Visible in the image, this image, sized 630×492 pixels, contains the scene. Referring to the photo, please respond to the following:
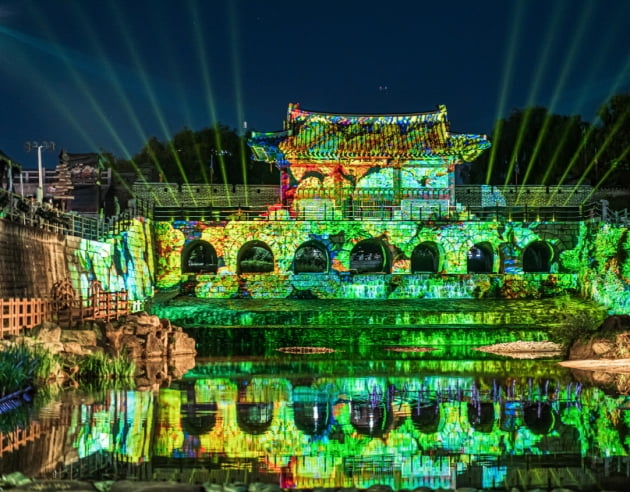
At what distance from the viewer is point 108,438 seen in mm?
13000

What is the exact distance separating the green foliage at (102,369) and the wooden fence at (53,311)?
1867 mm

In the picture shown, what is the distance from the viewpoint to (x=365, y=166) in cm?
4522

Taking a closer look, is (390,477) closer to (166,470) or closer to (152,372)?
(166,470)

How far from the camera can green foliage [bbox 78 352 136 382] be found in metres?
20.4

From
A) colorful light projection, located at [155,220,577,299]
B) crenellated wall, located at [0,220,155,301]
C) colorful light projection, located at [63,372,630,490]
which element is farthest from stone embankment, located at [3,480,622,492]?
colorful light projection, located at [155,220,577,299]

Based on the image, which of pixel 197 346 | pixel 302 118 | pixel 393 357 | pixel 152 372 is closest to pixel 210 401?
pixel 152 372

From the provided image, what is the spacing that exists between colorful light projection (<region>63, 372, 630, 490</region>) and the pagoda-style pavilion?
25448 millimetres

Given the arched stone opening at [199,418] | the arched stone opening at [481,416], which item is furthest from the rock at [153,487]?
the arched stone opening at [481,416]

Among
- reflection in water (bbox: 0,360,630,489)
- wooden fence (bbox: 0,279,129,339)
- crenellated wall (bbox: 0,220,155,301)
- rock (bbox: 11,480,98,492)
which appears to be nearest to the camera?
rock (bbox: 11,480,98,492)

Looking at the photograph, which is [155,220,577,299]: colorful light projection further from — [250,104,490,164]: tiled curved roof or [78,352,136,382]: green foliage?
[78,352,136,382]: green foliage

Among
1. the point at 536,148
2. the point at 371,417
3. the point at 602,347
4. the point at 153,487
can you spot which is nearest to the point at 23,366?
the point at 371,417

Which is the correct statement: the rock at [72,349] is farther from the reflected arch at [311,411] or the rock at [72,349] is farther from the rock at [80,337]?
the reflected arch at [311,411]

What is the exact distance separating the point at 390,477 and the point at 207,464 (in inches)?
94.1

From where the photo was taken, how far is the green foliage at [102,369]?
20405mm
